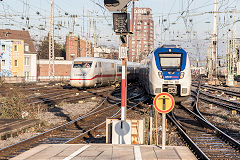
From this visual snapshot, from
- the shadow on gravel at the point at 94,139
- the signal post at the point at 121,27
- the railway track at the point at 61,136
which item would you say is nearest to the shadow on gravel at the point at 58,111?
the railway track at the point at 61,136

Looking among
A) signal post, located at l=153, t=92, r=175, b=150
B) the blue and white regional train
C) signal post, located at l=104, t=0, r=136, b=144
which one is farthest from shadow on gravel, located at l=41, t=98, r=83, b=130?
signal post, located at l=153, t=92, r=175, b=150

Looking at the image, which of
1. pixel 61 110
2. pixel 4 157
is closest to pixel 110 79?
pixel 61 110

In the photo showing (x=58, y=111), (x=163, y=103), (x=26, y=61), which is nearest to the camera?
(x=163, y=103)

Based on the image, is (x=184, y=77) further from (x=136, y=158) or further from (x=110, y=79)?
(x=110, y=79)

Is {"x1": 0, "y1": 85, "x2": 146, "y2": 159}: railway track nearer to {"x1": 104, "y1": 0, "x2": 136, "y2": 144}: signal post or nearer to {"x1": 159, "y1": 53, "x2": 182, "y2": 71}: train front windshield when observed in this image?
{"x1": 104, "y1": 0, "x2": 136, "y2": 144}: signal post

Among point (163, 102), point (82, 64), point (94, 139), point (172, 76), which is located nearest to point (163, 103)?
point (163, 102)

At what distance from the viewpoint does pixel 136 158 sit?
6.06 m

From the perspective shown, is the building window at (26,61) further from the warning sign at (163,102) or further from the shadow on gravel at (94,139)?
the warning sign at (163,102)

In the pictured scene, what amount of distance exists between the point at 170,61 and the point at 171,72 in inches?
24.4

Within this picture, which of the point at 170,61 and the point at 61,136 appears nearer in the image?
the point at 61,136

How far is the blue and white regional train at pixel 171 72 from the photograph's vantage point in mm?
15156

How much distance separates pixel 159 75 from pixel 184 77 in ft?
4.03

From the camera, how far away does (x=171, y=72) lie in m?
15.2

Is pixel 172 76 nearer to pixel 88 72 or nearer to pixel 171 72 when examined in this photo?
pixel 171 72
